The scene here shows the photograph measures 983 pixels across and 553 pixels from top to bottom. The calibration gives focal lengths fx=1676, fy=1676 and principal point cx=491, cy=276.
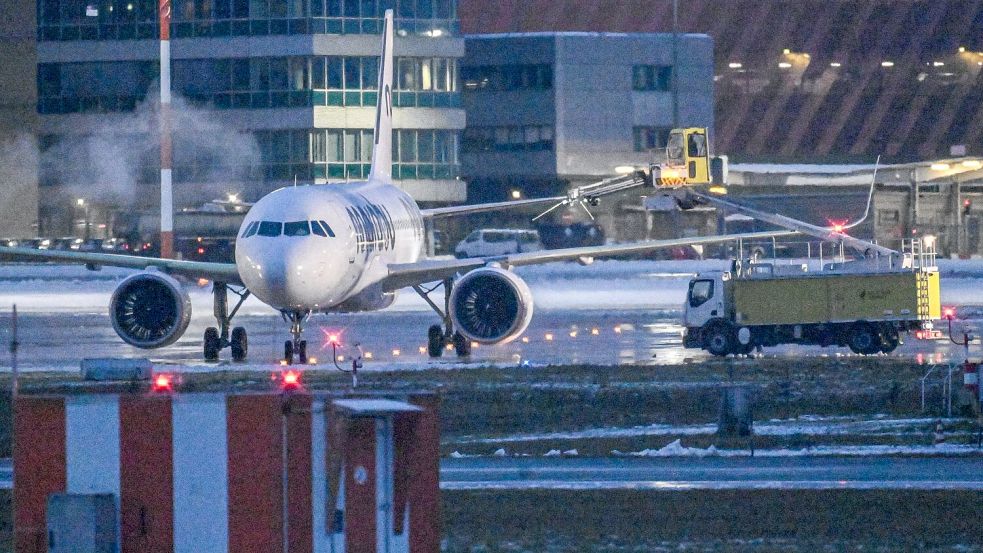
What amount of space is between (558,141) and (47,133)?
26191mm

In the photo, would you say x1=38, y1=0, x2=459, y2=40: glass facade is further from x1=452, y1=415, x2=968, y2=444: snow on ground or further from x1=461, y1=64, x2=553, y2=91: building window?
x1=452, y1=415, x2=968, y2=444: snow on ground

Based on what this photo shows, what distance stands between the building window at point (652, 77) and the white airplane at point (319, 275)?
183 feet

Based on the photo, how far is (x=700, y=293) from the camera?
106 ft

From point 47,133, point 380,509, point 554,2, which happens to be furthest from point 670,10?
point 380,509

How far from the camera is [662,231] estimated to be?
81875mm

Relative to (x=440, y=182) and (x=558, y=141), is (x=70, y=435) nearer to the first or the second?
(x=440, y=182)

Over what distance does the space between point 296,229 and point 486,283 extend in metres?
→ 4.22

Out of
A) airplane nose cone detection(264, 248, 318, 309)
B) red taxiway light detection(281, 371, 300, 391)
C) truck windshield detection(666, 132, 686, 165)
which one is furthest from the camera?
truck windshield detection(666, 132, 686, 165)

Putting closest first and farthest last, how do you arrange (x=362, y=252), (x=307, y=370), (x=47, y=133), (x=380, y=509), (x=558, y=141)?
(x=380, y=509) → (x=307, y=370) → (x=362, y=252) → (x=47, y=133) → (x=558, y=141)

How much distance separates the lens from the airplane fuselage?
2767 cm

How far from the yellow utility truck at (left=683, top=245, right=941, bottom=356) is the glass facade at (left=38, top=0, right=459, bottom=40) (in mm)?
46138

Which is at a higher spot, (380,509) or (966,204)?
(966,204)

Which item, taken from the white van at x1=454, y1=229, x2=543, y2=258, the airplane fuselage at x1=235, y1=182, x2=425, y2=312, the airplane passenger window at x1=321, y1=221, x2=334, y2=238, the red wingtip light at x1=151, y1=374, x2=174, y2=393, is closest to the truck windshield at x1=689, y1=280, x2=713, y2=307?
the airplane fuselage at x1=235, y1=182, x2=425, y2=312

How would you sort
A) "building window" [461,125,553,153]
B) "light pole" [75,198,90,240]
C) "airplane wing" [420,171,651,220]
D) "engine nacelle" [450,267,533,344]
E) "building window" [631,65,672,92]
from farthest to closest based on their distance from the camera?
1. "building window" [631,65,672,92]
2. "building window" [461,125,553,153]
3. "light pole" [75,198,90,240]
4. "airplane wing" [420,171,651,220]
5. "engine nacelle" [450,267,533,344]
